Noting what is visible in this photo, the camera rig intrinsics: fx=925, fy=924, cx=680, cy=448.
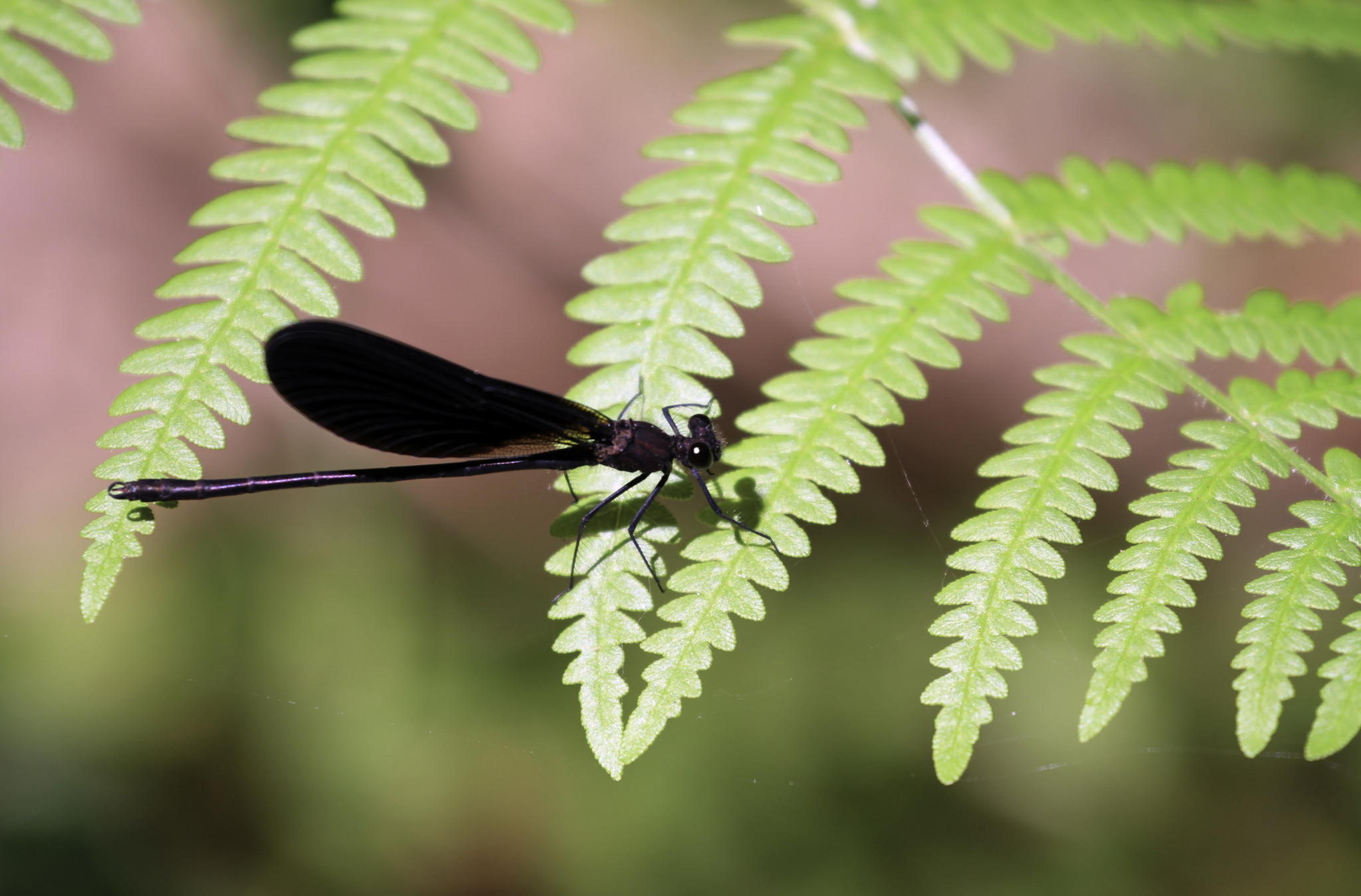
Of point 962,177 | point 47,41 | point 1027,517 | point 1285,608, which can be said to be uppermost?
point 47,41

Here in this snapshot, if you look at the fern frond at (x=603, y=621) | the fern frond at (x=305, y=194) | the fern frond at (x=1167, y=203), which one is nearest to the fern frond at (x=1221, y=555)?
the fern frond at (x=1167, y=203)

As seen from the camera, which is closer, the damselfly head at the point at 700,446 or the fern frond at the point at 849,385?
the fern frond at the point at 849,385

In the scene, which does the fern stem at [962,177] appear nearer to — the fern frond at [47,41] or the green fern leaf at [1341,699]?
the green fern leaf at [1341,699]

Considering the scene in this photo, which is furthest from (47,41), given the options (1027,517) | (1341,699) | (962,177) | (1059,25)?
(1341,699)

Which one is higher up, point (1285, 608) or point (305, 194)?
point (305, 194)

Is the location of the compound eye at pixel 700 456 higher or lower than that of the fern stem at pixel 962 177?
lower

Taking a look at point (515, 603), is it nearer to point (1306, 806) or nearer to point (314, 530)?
point (314, 530)

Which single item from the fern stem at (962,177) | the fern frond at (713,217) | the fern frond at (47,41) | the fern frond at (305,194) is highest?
the fern frond at (47,41)

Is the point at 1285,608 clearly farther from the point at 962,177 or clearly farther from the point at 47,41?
the point at 47,41
